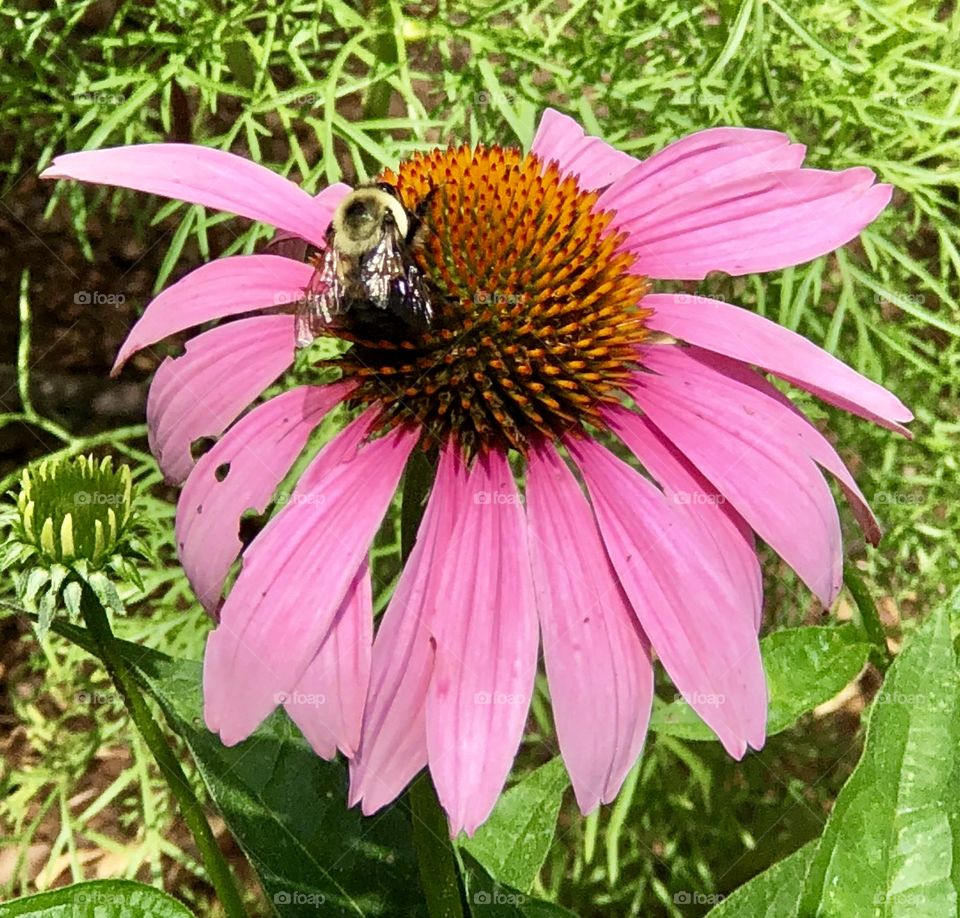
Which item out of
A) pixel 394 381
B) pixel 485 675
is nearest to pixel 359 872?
pixel 485 675

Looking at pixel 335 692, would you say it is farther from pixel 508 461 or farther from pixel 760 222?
pixel 760 222

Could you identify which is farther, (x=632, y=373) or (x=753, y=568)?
(x=632, y=373)

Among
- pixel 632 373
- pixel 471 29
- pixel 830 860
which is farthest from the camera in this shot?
pixel 471 29

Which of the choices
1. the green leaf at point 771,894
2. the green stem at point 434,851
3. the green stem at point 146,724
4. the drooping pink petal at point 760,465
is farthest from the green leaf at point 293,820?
the drooping pink petal at point 760,465

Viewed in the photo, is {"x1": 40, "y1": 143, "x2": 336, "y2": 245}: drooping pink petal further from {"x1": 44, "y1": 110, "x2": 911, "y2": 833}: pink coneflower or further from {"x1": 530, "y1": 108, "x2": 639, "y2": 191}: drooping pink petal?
{"x1": 530, "y1": 108, "x2": 639, "y2": 191}: drooping pink petal

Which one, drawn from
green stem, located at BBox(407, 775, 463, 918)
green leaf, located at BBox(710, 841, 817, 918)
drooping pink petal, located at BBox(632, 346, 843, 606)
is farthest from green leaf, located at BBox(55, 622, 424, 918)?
drooping pink petal, located at BBox(632, 346, 843, 606)

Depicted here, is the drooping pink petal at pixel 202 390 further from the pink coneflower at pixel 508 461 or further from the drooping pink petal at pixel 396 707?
the drooping pink petal at pixel 396 707

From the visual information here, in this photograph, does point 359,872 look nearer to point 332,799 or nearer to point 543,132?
point 332,799
